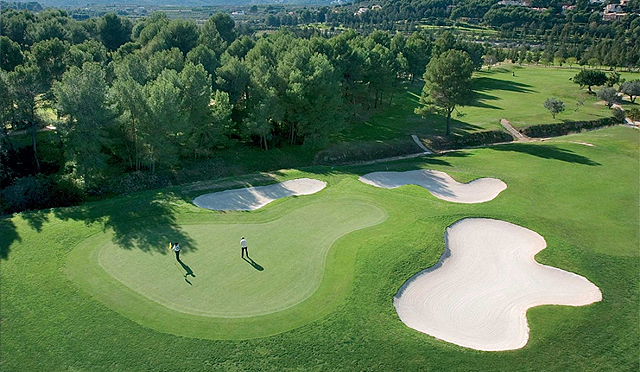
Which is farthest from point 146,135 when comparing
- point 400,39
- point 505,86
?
point 505,86

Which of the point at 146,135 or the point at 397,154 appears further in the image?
the point at 397,154

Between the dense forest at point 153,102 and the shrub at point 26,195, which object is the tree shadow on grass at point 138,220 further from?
the dense forest at point 153,102

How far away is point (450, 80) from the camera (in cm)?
6209

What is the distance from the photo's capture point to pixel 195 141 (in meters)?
48.5

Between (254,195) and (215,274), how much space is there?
47.3 ft

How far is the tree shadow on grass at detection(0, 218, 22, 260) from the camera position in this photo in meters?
27.2

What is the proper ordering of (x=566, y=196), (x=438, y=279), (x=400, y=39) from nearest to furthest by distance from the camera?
(x=438, y=279) < (x=566, y=196) < (x=400, y=39)

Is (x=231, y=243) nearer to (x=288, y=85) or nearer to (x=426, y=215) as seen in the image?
(x=426, y=215)

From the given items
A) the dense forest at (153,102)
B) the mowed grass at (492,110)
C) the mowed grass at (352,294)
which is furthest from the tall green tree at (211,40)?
the mowed grass at (352,294)

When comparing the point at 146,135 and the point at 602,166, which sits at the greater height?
the point at 146,135

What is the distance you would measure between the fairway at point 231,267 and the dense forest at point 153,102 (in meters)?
15.0

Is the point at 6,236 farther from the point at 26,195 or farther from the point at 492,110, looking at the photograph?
the point at 492,110

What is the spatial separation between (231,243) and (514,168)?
3487 centimetres

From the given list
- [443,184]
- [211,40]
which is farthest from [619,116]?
[211,40]
